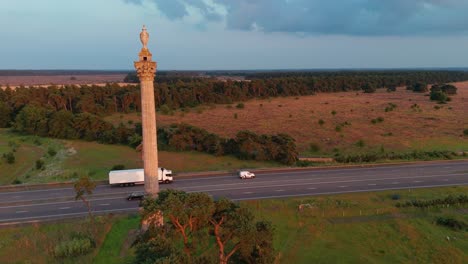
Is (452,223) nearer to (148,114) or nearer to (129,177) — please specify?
(148,114)

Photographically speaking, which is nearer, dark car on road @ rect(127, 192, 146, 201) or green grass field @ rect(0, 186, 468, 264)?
green grass field @ rect(0, 186, 468, 264)

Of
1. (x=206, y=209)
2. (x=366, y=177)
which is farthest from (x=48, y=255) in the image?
(x=366, y=177)

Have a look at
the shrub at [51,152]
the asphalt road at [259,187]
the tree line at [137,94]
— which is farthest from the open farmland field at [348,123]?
the shrub at [51,152]

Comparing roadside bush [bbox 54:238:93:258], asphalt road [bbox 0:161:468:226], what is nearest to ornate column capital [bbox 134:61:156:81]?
roadside bush [bbox 54:238:93:258]

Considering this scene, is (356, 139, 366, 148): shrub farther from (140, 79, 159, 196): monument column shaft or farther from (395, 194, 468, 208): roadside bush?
(140, 79, 159, 196): monument column shaft

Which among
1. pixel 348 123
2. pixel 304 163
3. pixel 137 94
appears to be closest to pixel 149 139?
pixel 304 163

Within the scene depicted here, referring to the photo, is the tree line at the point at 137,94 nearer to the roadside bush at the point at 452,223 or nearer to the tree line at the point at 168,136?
the tree line at the point at 168,136

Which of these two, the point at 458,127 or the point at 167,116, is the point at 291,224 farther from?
the point at 167,116
